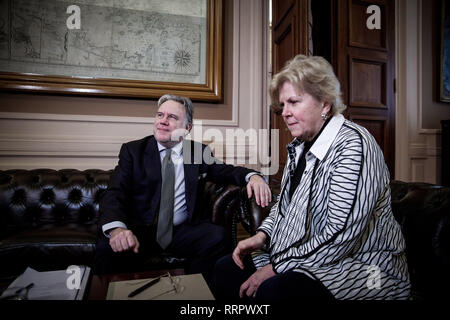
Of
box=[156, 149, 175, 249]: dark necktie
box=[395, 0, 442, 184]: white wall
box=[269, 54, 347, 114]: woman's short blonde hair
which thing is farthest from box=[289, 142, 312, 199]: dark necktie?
box=[395, 0, 442, 184]: white wall

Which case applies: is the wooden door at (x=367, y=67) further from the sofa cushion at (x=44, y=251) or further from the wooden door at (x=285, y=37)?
the sofa cushion at (x=44, y=251)

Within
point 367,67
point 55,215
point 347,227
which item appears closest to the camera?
point 347,227

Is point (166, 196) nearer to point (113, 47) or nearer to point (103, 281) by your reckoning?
point (103, 281)

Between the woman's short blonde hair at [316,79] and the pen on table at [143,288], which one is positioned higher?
the woman's short blonde hair at [316,79]

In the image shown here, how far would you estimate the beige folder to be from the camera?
0.75 metres

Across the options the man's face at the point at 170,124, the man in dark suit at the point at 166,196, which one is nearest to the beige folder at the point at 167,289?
the man in dark suit at the point at 166,196

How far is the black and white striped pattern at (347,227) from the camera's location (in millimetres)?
785

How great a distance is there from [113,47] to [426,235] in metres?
2.38

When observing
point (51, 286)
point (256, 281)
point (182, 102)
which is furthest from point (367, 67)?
point (51, 286)

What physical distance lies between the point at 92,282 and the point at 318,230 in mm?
744

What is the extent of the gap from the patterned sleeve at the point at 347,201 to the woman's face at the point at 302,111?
19cm

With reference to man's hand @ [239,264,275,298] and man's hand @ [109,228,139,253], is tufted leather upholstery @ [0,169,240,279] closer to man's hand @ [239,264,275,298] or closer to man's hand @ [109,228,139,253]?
man's hand @ [109,228,139,253]

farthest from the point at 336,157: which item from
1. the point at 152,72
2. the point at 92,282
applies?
the point at 152,72

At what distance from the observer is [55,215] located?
1766 millimetres
